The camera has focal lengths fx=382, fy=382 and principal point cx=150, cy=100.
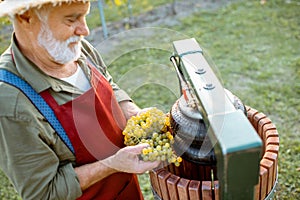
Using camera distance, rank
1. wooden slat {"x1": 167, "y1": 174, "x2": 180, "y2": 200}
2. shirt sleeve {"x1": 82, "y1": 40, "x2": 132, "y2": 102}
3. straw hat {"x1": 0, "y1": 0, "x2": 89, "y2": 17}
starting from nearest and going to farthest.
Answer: straw hat {"x1": 0, "y1": 0, "x2": 89, "y2": 17}
wooden slat {"x1": 167, "y1": 174, "x2": 180, "y2": 200}
shirt sleeve {"x1": 82, "y1": 40, "x2": 132, "y2": 102}

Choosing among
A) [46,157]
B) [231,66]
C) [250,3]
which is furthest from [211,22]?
[46,157]

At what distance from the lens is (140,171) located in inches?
67.9

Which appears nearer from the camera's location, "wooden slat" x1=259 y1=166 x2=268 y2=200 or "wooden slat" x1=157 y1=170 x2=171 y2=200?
"wooden slat" x1=259 y1=166 x2=268 y2=200

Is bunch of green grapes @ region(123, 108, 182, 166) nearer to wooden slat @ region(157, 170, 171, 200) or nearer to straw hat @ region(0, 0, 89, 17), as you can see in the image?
wooden slat @ region(157, 170, 171, 200)

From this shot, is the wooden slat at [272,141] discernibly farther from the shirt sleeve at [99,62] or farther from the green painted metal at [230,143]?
the shirt sleeve at [99,62]

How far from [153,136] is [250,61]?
10.7 feet

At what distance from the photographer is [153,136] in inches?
69.8


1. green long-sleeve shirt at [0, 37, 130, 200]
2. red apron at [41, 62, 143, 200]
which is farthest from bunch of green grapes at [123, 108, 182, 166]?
green long-sleeve shirt at [0, 37, 130, 200]

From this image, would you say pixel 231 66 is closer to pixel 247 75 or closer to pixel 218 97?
pixel 247 75

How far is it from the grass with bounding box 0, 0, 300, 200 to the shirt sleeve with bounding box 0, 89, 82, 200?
993 mm

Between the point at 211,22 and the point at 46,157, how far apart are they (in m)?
4.58

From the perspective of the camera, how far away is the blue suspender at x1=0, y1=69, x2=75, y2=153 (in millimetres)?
1640

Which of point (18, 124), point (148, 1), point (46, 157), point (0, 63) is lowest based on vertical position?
point (148, 1)

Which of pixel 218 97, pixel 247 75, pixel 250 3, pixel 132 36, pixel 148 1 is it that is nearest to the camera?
pixel 218 97
